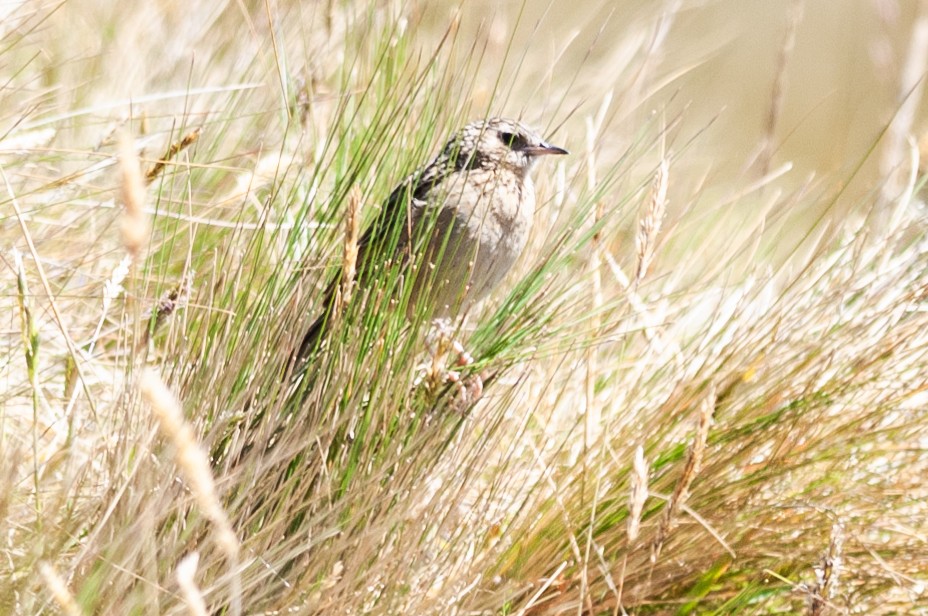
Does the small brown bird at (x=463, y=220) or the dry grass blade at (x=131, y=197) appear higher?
the dry grass blade at (x=131, y=197)

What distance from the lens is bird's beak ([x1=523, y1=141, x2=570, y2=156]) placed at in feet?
12.5

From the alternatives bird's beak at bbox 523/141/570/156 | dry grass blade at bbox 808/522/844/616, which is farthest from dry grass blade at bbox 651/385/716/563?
bird's beak at bbox 523/141/570/156

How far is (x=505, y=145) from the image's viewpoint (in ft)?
12.1

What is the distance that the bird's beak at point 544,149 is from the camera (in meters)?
3.81

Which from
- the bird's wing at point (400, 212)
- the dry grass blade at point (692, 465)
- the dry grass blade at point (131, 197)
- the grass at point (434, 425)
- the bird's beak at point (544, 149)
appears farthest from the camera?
the bird's beak at point (544, 149)

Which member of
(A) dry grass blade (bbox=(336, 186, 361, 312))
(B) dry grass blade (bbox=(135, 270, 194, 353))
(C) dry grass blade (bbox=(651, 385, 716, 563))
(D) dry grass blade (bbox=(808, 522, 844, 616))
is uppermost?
(A) dry grass blade (bbox=(336, 186, 361, 312))

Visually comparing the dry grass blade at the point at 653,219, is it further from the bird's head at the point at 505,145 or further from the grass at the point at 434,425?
the bird's head at the point at 505,145

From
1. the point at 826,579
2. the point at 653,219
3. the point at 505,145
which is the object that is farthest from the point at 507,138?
the point at 826,579

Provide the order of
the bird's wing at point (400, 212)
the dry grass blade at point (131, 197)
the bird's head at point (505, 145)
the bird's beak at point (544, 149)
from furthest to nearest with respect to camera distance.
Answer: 1. the bird's beak at point (544, 149)
2. the bird's head at point (505, 145)
3. the bird's wing at point (400, 212)
4. the dry grass blade at point (131, 197)

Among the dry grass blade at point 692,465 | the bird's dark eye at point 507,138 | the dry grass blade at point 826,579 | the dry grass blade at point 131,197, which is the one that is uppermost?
the dry grass blade at point 131,197

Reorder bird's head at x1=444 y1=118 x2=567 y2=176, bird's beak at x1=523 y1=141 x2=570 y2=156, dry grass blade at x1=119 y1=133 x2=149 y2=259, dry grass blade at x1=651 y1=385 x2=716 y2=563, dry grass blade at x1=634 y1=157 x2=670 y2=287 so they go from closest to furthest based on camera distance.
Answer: dry grass blade at x1=119 y1=133 x2=149 y2=259 → dry grass blade at x1=651 y1=385 x2=716 y2=563 → dry grass blade at x1=634 y1=157 x2=670 y2=287 → bird's head at x1=444 y1=118 x2=567 y2=176 → bird's beak at x1=523 y1=141 x2=570 y2=156

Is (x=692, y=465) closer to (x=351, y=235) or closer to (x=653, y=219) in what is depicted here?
(x=653, y=219)

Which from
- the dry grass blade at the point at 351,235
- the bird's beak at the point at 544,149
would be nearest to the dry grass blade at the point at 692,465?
the dry grass blade at the point at 351,235

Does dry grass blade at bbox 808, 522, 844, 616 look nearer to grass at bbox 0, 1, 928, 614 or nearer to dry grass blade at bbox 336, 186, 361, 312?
grass at bbox 0, 1, 928, 614
